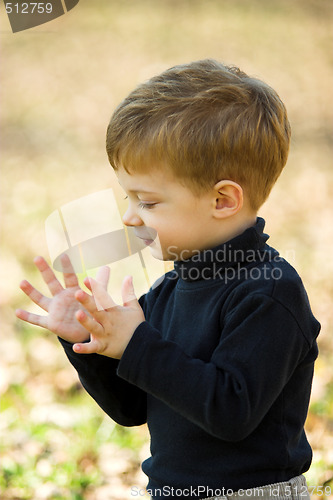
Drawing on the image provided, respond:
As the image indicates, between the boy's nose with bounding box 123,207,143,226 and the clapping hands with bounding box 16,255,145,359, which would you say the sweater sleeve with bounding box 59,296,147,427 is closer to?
the clapping hands with bounding box 16,255,145,359

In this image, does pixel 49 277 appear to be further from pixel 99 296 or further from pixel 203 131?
pixel 203 131

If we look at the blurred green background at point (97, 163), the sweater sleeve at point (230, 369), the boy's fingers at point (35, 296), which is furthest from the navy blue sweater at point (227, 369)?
the blurred green background at point (97, 163)

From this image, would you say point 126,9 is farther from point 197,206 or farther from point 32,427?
point 197,206

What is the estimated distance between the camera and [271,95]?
1408 millimetres

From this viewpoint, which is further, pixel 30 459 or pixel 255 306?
pixel 30 459

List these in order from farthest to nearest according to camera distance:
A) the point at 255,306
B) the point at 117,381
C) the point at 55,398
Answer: the point at 55,398 < the point at 117,381 < the point at 255,306

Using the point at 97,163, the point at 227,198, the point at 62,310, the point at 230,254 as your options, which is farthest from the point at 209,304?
the point at 97,163

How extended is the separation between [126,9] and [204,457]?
5.50m

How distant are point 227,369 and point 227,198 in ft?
1.19

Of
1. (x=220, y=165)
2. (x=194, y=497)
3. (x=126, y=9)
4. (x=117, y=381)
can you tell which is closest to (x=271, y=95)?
(x=220, y=165)

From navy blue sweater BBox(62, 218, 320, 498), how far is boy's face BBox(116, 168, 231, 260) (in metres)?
0.04

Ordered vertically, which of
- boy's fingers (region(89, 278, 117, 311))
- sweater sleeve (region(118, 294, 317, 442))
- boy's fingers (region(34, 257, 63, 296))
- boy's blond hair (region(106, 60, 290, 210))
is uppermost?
boy's blond hair (region(106, 60, 290, 210))

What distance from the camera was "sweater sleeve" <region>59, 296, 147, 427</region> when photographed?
59.2 inches

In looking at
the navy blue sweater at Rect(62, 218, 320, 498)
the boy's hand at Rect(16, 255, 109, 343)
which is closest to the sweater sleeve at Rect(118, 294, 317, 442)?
the navy blue sweater at Rect(62, 218, 320, 498)
